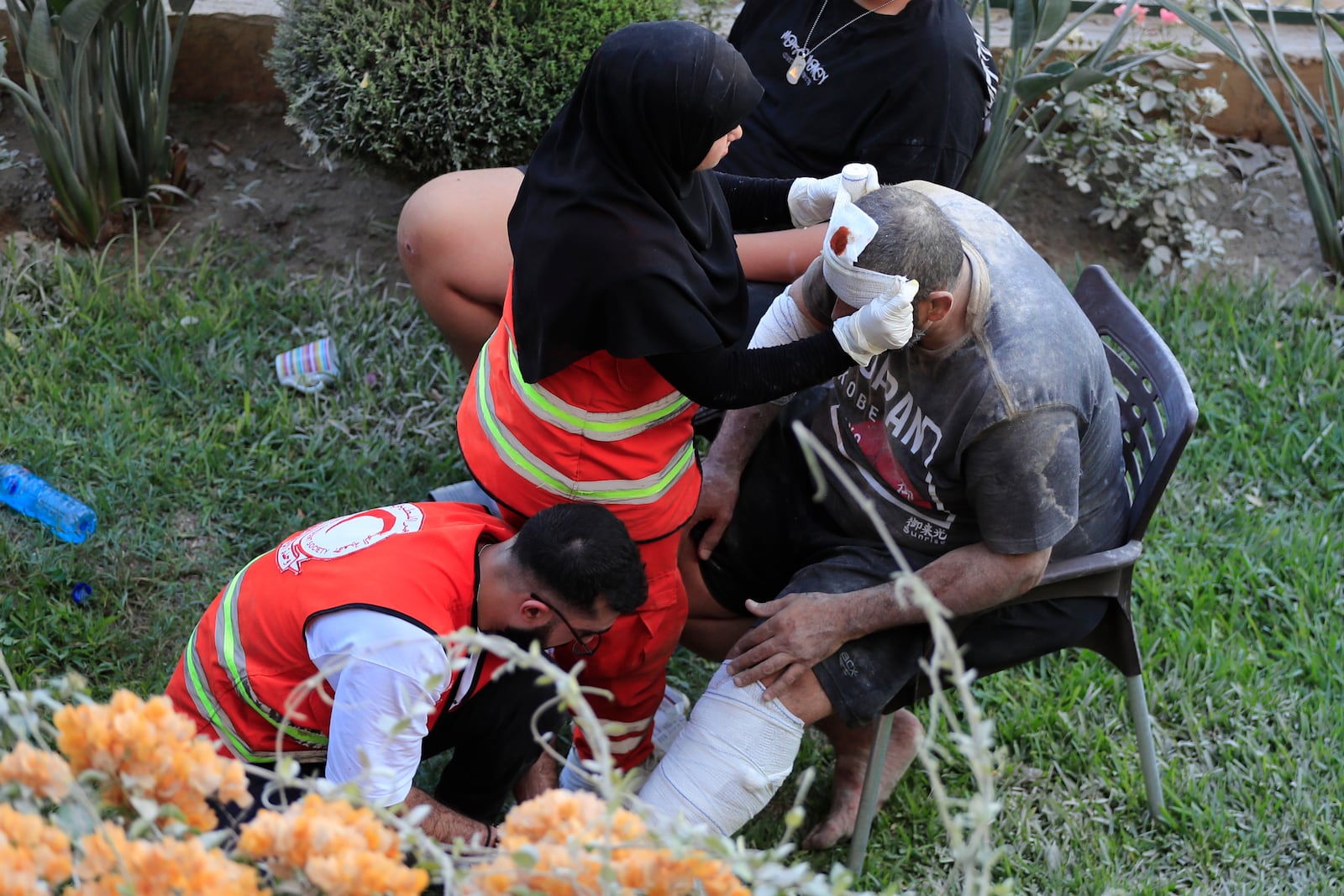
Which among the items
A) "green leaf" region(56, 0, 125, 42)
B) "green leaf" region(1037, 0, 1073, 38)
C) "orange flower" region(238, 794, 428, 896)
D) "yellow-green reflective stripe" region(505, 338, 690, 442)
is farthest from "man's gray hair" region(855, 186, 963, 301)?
"green leaf" region(56, 0, 125, 42)

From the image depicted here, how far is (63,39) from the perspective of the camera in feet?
11.4

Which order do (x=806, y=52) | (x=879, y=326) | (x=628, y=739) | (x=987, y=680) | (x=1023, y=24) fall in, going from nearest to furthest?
(x=879, y=326)
(x=628, y=739)
(x=806, y=52)
(x=987, y=680)
(x=1023, y=24)

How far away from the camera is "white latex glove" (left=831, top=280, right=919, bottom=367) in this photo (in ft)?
6.02

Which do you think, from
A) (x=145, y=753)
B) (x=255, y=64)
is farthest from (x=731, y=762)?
(x=255, y=64)

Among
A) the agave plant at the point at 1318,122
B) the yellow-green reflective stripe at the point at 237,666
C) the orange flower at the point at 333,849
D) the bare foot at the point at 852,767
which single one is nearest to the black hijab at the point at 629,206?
the yellow-green reflective stripe at the point at 237,666

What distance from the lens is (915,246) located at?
6.11ft

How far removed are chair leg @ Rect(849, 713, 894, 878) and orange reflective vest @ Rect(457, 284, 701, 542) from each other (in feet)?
1.85

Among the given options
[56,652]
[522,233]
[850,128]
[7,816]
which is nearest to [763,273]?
[850,128]

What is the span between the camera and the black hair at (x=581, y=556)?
200 cm

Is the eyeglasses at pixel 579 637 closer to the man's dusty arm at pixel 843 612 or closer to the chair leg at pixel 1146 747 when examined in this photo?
the man's dusty arm at pixel 843 612

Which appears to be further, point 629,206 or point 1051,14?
point 1051,14

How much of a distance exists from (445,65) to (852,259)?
186 centimetres

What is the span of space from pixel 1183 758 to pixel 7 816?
7.92 feet

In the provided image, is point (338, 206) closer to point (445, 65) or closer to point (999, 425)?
point (445, 65)
